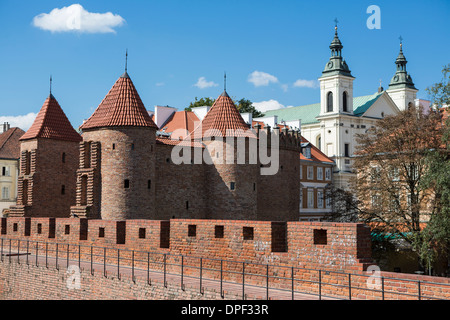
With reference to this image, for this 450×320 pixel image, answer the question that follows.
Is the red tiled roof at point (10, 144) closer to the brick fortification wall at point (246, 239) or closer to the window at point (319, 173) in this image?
the window at point (319, 173)

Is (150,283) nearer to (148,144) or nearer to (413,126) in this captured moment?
(148,144)

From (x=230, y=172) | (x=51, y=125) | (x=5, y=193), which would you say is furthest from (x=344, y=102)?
(x=51, y=125)

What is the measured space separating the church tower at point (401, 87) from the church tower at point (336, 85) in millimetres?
10570

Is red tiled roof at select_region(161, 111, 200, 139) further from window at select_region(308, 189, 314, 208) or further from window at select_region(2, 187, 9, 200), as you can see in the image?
window at select_region(2, 187, 9, 200)

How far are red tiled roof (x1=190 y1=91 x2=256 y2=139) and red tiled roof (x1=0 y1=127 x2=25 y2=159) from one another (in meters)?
24.3

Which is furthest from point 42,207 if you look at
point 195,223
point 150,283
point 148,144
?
point 150,283

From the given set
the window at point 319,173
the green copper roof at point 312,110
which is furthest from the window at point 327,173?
the green copper roof at point 312,110

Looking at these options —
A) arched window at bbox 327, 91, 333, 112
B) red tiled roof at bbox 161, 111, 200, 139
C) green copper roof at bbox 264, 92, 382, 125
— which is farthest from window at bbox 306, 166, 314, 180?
green copper roof at bbox 264, 92, 382, 125

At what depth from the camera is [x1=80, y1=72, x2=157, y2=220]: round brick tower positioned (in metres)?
25.8

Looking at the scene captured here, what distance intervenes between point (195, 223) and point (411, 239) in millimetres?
13743

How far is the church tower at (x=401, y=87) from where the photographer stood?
71750 mm

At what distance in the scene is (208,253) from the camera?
1666 cm

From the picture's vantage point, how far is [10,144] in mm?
49906
